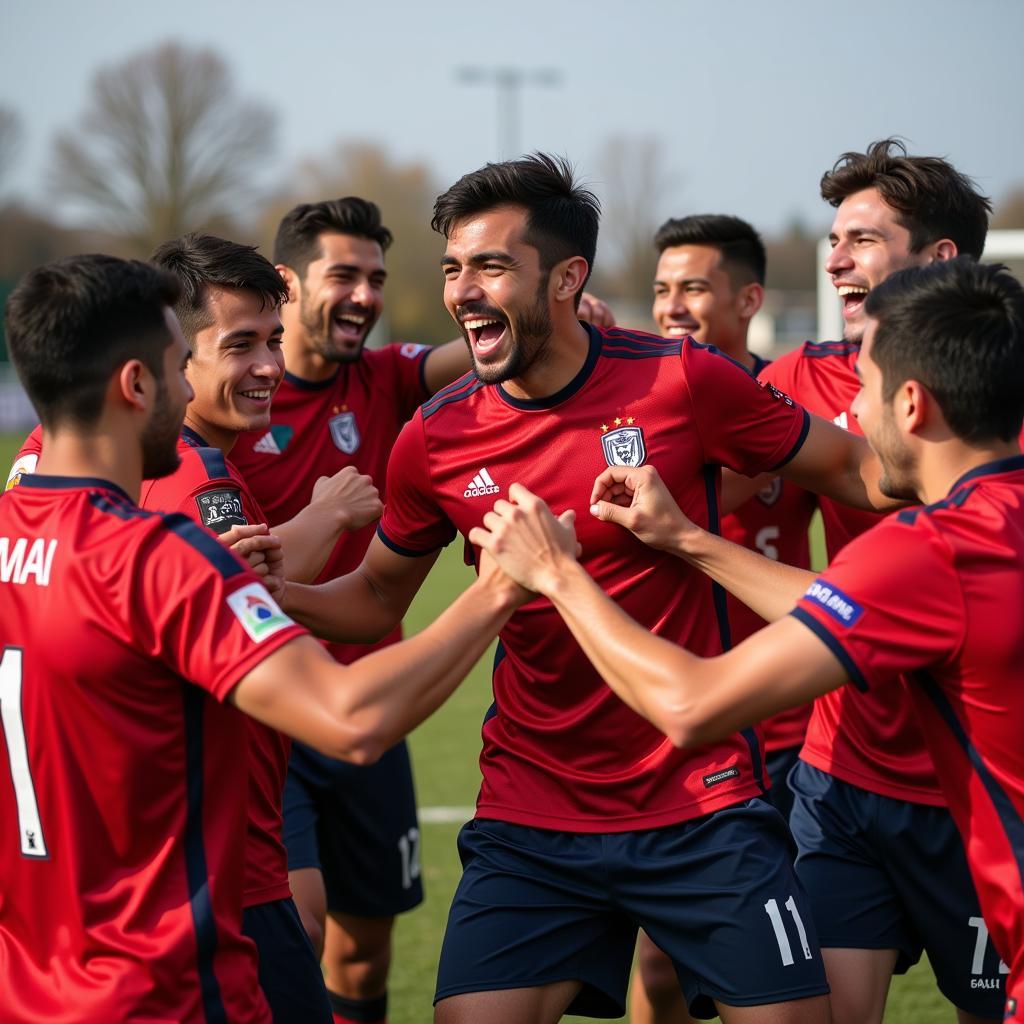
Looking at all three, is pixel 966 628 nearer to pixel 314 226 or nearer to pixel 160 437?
pixel 160 437

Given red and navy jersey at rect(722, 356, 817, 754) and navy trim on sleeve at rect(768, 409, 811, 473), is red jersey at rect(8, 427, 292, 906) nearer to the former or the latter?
navy trim on sleeve at rect(768, 409, 811, 473)

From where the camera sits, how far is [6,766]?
3.01 m

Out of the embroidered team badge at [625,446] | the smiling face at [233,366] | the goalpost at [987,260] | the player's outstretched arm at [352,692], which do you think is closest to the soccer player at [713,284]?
the embroidered team badge at [625,446]

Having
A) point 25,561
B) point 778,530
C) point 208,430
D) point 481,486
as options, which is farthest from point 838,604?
point 778,530

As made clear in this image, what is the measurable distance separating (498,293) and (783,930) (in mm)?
2042

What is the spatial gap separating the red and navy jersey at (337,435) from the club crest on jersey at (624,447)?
1.67m

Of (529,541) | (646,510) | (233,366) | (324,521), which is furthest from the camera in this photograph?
(233,366)

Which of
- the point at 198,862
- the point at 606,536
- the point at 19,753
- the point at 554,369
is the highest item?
the point at 554,369

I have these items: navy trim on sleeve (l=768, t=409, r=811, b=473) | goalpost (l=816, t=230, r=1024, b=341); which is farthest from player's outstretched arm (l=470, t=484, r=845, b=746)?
goalpost (l=816, t=230, r=1024, b=341)

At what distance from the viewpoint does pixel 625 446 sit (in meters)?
4.10

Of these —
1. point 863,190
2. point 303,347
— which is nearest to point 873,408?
point 863,190

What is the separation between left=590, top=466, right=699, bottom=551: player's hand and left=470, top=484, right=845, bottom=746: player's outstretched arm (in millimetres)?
361

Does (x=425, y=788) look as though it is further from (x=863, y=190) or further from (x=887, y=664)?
(x=887, y=664)

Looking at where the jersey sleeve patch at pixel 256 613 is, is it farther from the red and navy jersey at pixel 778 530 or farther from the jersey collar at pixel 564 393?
the red and navy jersey at pixel 778 530
